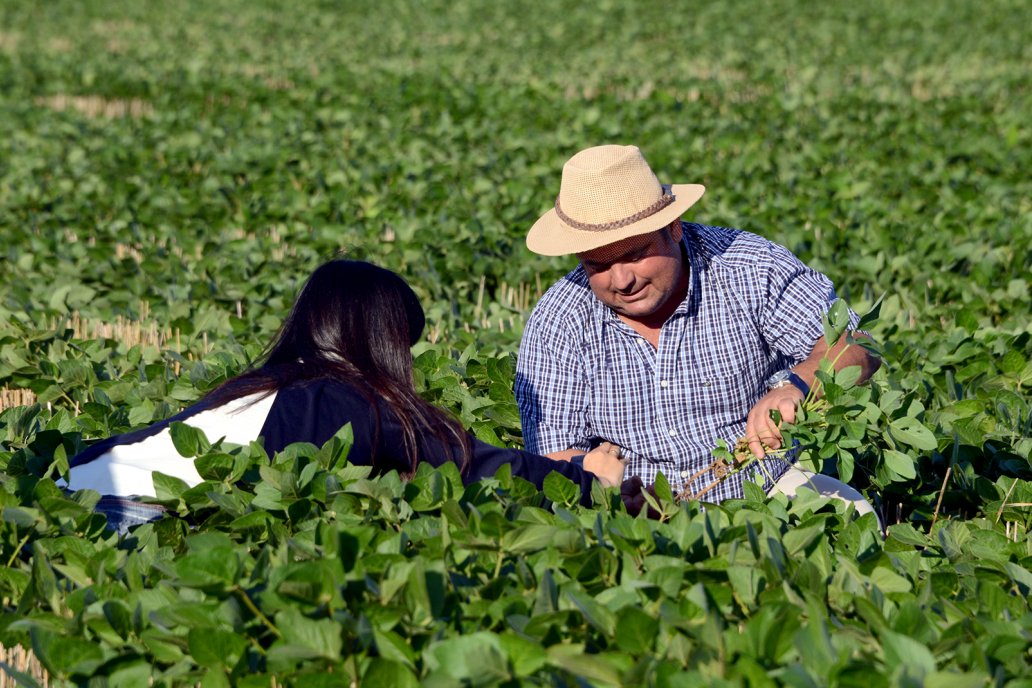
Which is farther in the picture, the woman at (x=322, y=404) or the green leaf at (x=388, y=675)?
the woman at (x=322, y=404)

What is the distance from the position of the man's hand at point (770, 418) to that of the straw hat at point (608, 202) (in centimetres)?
54

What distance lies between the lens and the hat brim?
3.22 meters

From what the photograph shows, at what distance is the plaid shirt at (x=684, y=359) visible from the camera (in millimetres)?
3441

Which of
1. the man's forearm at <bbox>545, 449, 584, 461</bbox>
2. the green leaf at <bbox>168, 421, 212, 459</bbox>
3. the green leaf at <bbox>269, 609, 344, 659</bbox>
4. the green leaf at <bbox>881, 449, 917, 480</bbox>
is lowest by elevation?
the man's forearm at <bbox>545, 449, 584, 461</bbox>

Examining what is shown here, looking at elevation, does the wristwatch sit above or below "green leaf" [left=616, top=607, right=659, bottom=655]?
above

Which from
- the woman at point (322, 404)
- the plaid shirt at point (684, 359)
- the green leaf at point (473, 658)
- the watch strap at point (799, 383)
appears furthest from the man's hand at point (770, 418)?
the green leaf at point (473, 658)

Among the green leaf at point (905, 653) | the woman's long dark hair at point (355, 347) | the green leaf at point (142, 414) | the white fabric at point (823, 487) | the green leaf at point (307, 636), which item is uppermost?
the woman's long dark hair at point (355, 347)

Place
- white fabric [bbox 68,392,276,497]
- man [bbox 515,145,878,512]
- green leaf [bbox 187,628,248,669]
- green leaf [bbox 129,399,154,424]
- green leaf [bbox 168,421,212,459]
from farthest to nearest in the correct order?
1. green leaf [bbox 129,399,154,424]
2. man [bbox 515,145,878,512]
3. white fabric [bbox 68,392,276,497]
4. green leaf [bbox 168,421,212,459]
5. green leaf [bbox 187,628,248,669]

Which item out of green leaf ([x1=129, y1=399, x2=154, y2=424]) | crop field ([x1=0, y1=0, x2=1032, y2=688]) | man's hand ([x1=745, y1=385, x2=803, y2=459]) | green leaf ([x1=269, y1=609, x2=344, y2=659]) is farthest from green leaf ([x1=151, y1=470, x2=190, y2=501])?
man's hand ([x1=745, y1=385, x2=803, y2=459])

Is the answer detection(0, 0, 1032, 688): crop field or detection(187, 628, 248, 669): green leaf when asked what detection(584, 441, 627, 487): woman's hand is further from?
detection(187, 628, 248, 669): green leaf

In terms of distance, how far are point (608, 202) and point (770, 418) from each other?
71 centimetres

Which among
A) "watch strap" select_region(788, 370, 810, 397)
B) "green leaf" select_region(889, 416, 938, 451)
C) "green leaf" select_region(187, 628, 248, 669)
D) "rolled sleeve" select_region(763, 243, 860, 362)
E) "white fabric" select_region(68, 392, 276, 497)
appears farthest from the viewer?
"rolled sleeve" select_region(763, 243, 860, 362)

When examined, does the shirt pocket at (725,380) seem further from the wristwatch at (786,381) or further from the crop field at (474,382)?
the crop field at (474,382)

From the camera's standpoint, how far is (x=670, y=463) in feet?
11.5
